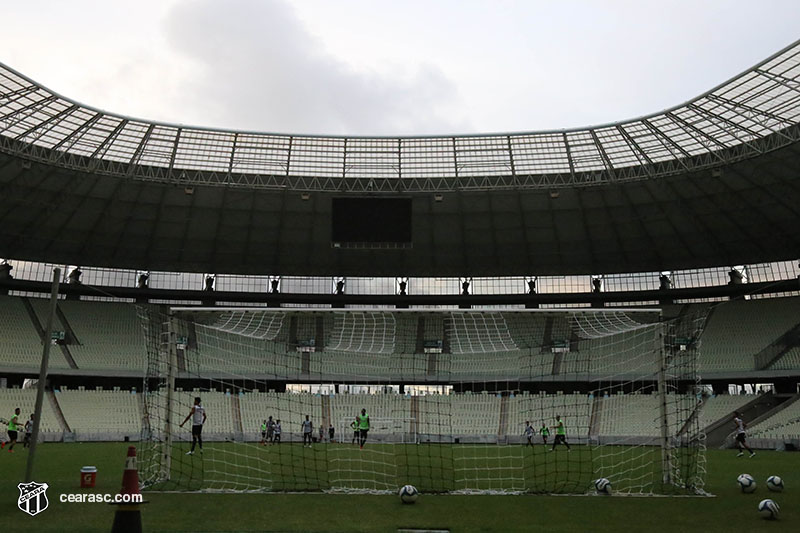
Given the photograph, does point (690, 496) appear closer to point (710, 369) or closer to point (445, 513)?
point (445, 513)

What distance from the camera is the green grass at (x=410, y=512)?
1023 cm

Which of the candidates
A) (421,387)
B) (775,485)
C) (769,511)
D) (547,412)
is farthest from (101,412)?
(769,511)

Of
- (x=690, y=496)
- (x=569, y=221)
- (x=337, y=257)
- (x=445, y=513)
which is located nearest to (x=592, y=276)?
(x=569, y=221)

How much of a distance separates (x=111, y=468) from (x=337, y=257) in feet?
103

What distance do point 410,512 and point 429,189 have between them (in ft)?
97.3

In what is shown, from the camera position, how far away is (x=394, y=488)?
1550 centimetres

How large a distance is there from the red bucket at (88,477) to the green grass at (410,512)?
229mm

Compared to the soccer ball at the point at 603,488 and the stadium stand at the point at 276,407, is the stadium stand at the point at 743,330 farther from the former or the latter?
the soccer ball at the point at 603,488

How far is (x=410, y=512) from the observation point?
1168 cm

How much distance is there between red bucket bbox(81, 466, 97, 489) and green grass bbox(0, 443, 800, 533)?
0.75 ft

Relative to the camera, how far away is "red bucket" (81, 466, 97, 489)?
13.7 meters

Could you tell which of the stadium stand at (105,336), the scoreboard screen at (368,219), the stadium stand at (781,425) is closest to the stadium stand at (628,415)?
the stadium stand at (781,425)

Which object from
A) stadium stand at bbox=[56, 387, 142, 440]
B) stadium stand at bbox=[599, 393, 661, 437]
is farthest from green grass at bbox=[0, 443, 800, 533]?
stadium stand at bbox=[56, 387, 142, 440]

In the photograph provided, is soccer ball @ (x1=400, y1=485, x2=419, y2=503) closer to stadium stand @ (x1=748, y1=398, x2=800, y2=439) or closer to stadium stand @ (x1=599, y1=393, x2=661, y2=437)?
stadium stand @ (x1=599, y1=393, x2=661, y2=437)
